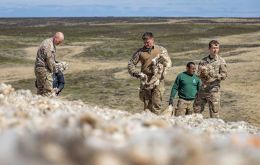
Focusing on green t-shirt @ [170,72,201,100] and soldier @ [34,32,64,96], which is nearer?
soldier @ [34,32,64,96]

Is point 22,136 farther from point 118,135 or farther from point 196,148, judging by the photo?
point 196,148

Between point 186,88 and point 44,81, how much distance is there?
158 inches

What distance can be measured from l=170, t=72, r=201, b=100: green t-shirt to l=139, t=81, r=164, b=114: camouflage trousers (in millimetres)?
810

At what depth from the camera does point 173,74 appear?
33.4 metres

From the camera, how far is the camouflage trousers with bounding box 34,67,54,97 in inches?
578

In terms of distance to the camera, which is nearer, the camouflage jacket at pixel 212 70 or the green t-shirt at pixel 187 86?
the camouflage jacket at pixel 212 70

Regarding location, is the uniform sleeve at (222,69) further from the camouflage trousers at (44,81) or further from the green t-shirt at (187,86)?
the camouflage trousers at (44,81)

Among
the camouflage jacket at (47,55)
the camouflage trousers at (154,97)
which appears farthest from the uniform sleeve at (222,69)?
the camouflage jacket at (47,55)

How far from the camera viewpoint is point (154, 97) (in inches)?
568

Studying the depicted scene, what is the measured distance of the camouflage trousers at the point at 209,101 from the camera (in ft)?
48.8

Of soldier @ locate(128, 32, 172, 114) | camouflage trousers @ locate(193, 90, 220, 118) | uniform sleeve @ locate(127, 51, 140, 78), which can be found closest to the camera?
soldier @ locate(128, 32, 172, 114)

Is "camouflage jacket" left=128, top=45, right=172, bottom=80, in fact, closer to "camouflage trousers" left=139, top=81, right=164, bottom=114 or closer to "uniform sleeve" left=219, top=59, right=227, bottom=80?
"camouflage trousers" left=139, top=81, right=164, bottom=114

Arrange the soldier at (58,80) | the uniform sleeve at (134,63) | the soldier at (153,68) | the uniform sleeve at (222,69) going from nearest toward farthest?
the soldier at (153,68)
the uniform sleeve at (134,63)
the uniform sleeve at (222,69)
the soldier at (58,80)

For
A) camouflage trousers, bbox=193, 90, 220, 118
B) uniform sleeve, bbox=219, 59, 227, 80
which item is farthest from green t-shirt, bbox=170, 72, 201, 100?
uniform sleeve, bbox=219, 59, 227, 80
